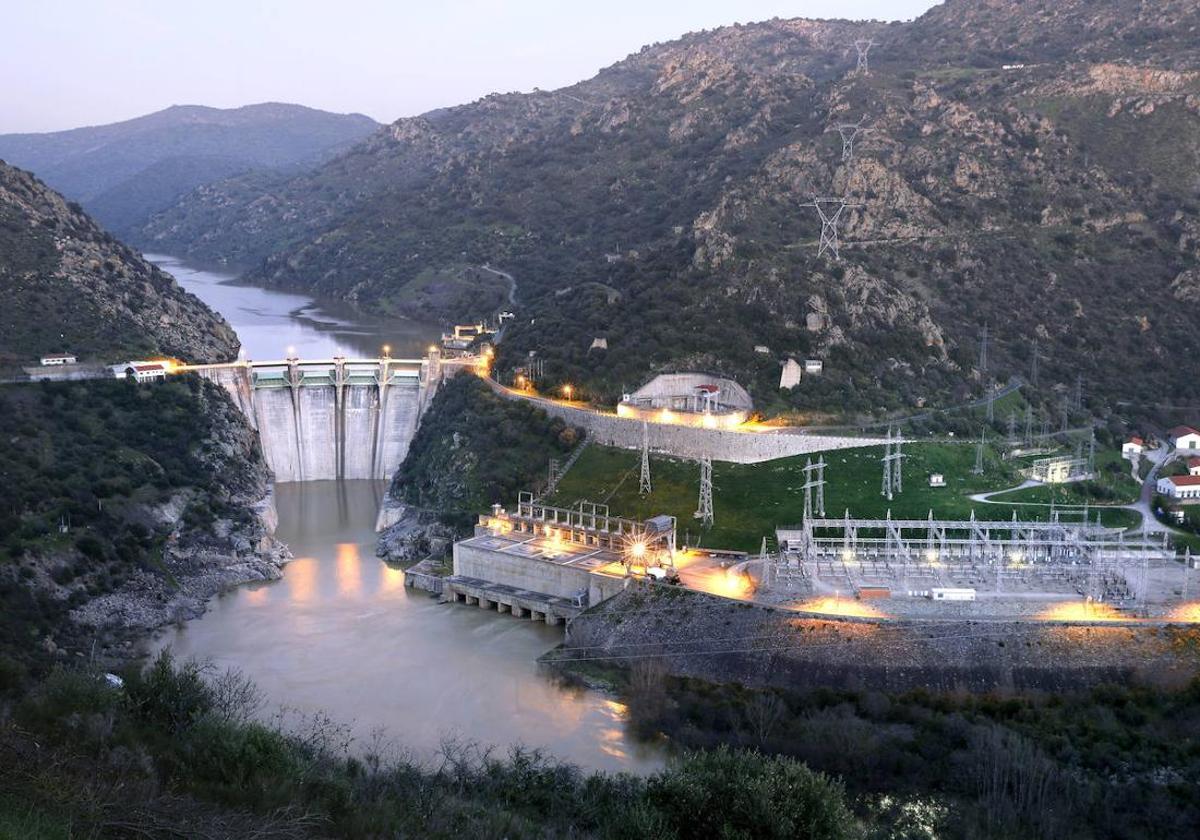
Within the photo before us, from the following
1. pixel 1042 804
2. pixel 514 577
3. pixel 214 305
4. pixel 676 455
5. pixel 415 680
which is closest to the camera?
pixel 1042 804

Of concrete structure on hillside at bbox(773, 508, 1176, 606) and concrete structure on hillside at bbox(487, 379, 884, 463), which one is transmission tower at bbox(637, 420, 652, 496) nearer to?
concrete structure on hillside at bbox(487, 379, 884, 463)

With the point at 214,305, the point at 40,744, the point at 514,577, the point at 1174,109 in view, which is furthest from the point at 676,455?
the point at 214,305

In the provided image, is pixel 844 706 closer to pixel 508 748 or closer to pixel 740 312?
pixel 508 748

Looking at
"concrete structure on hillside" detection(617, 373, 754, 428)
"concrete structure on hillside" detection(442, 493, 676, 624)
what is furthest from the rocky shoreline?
"concrete structure on hillside" detection(617, 373, 754, 428)

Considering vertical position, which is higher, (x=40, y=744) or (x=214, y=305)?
(x=214, y=305)

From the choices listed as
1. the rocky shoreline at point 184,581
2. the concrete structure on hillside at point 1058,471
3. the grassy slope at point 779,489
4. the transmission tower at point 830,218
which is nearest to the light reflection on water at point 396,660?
the rocky shoreline at point 184,581

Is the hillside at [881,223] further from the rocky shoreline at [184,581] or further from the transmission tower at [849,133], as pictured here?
the rocky shoreline at [184,581]
